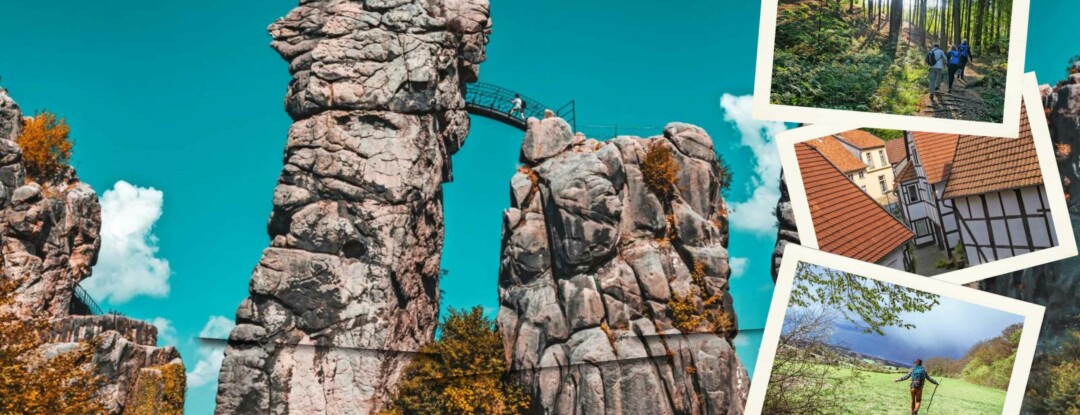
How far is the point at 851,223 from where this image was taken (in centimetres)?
1719

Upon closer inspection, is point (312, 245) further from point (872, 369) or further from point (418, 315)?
point (872, 369)

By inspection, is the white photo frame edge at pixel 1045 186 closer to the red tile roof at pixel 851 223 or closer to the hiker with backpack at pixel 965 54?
the red tile roof at pixel 851 223

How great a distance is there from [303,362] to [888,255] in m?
22.7

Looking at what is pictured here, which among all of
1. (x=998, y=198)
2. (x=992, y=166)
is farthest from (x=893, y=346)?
(x=992, y=166)

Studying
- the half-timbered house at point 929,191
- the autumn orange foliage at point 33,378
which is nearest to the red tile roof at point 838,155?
the half-timbered house at point 929,191

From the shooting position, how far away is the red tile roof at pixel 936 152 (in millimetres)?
18578

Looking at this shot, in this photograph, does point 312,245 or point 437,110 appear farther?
point 437,110

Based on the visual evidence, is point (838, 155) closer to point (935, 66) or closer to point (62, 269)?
point (935, 66)

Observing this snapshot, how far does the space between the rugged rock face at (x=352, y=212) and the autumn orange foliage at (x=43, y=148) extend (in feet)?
30.0

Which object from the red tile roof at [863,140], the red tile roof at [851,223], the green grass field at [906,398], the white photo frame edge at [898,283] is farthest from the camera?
the red tile roof at [863,140]

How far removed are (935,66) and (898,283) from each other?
8814mm

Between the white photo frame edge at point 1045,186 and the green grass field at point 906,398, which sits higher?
the white photo frame edge at point 1045,186

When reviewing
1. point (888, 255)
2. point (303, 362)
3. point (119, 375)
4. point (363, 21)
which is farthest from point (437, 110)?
point (888, 255)

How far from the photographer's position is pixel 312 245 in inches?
1393
